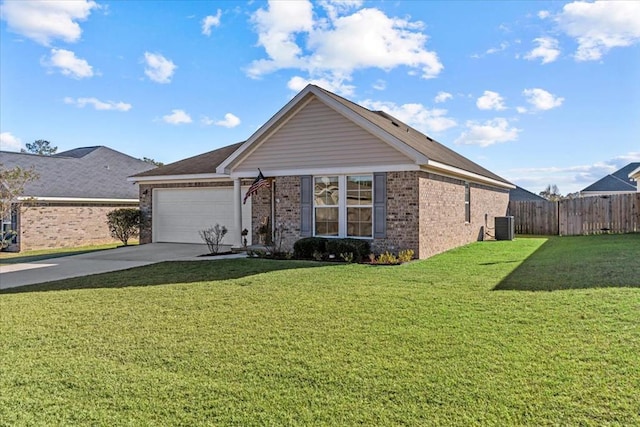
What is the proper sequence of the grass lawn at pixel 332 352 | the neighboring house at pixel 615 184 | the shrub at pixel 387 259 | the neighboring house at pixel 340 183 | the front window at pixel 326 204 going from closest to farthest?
the grass lawn at pixel 332 352, the shrub at pixel 387 259, the neighboring house at pixel 340 183, the front window at pixel 326 204, the neighboring house at pixel 615 184

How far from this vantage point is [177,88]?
21203mm

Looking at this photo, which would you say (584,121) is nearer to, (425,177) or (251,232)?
(425,177)

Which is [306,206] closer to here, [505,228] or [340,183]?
[340,183]

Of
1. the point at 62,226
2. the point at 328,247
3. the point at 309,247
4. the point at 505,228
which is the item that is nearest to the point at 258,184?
the point at 309,247

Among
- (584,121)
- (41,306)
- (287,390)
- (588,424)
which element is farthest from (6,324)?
(584,121)

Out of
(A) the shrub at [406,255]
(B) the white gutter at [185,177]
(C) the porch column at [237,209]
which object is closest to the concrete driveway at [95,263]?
(C) the porch column at [237,209]

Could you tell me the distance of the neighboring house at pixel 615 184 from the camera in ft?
113

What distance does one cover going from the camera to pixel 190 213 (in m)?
18.1

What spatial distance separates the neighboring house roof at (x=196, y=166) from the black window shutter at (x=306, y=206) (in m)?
4.61

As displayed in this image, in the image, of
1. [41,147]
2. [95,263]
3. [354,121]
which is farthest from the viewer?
[41,147]

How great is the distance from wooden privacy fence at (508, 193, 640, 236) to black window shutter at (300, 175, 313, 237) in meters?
13.9

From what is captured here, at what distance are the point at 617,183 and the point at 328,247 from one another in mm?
32760

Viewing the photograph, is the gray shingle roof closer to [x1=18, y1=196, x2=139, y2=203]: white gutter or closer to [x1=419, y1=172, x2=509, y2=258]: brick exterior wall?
[x1=419, y1=172, x2=509, y2=258]: brick exterior wall

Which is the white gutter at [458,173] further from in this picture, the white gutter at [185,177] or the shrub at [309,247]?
the white gutter at [185,177]
